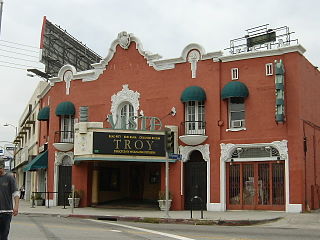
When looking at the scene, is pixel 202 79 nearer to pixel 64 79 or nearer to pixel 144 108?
pixel 144 108

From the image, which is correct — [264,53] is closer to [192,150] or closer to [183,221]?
[192,150]

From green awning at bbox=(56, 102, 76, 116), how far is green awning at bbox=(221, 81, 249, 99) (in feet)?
34.0

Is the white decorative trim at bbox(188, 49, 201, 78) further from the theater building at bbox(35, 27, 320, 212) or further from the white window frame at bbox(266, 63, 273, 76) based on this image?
the white window frame at bbox(266, 63, 273, 76)

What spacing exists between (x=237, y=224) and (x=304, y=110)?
26.3 feet

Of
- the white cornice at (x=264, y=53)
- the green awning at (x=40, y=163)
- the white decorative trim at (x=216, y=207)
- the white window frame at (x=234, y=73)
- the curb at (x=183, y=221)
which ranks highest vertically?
the white cornice at (x=264, y=53)

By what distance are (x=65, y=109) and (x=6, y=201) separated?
72.6ft

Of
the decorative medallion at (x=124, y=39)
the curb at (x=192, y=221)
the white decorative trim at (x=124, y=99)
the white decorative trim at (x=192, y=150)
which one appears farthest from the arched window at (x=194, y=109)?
the curb at (x=192, y=221)

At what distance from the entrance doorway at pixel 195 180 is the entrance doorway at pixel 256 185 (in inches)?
55.8

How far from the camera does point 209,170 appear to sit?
86.2 ft

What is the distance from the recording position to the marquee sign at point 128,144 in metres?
26.2

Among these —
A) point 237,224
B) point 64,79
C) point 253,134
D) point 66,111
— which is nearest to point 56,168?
point 66,111

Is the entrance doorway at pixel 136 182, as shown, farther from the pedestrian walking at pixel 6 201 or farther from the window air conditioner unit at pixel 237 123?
the pedestrian walking at pixel 6 201

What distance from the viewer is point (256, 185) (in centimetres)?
2497

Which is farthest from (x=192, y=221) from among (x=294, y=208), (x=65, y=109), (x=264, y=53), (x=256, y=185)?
(x=65, y=109)
